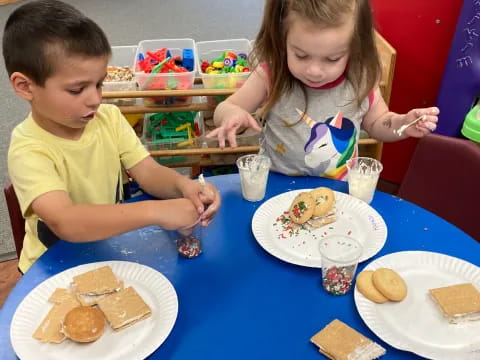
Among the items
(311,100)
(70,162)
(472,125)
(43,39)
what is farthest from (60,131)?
(472,125)

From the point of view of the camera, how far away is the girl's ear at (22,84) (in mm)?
1137

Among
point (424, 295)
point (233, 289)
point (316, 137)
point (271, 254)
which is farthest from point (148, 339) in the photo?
point (316, 137)

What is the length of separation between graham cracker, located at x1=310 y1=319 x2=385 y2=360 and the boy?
389 millimetres

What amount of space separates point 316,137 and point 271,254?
0.57 meters

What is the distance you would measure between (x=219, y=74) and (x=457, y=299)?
1.63 metres

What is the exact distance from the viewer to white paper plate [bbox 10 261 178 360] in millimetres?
903

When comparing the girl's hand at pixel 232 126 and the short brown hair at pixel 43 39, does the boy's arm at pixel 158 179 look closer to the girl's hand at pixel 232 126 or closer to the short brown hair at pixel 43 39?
the girl's hand at pixel 232 126

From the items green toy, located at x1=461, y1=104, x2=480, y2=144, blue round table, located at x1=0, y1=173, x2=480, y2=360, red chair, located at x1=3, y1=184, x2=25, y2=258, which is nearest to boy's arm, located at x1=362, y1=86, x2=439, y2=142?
blue round table, located at x1=0, y1=173, x2=480, y2=360

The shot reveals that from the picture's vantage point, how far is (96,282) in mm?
1037

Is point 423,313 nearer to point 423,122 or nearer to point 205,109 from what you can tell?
point 423,122

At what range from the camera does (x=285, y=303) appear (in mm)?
1021

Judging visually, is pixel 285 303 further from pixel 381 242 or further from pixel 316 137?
pixel 316 137

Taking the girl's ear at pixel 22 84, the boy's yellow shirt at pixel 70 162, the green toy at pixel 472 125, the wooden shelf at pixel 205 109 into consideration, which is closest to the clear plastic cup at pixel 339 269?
the boy's yellow shirt at pixel 70 162

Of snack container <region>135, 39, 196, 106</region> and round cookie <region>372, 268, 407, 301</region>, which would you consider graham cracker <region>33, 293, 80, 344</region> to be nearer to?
round cookie <region>372, 268, 407, 301</region>
